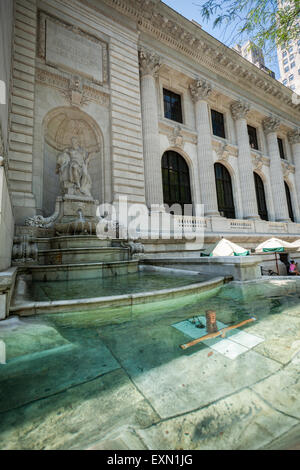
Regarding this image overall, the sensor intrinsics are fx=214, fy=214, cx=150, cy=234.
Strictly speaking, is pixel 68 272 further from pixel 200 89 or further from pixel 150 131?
pixel 200 89

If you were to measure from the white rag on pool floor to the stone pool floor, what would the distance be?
0.06 m

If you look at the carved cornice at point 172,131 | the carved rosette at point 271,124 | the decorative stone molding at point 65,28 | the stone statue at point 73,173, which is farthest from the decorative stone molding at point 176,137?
the carved rosette at point 271,124

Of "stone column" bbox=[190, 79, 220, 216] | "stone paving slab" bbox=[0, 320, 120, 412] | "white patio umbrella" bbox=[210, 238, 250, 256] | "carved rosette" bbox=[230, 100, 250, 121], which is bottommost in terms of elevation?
"stone paving slab" bbox=[0, 320, 120, 412]

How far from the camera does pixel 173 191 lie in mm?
15641

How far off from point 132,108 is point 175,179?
542 cm

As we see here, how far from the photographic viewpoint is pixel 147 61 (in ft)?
46.6

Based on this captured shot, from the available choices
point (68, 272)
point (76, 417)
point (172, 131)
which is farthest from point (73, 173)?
point (76, 417)

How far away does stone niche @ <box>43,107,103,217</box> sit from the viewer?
38.0 ft

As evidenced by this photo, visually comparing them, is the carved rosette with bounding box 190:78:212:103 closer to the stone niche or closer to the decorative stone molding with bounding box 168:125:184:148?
the decorative stone molding with bounding box 168:125:184:148

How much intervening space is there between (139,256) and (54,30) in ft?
Answer: 43.2

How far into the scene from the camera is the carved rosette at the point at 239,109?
1908 centimetres

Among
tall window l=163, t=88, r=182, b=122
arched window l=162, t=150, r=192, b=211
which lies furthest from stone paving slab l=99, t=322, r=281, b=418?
tall window l=163, t=88, r=182, b=122

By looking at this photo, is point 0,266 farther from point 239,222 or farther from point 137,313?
point 239,222

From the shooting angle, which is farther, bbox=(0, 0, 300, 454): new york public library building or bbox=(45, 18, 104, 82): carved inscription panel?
bbox=(45, 18, 104, 82): carved inscription panel
